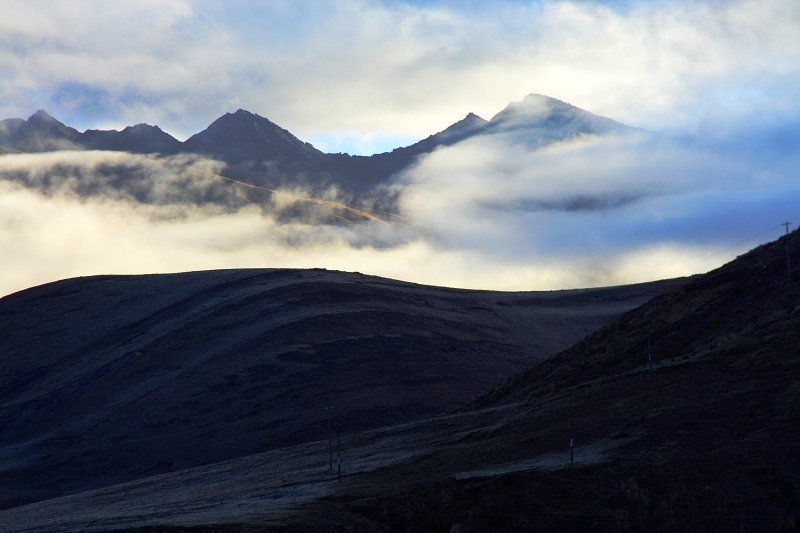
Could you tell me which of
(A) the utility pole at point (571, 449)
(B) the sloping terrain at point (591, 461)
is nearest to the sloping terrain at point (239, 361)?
(B) the sloping terrain at point (591, 461)

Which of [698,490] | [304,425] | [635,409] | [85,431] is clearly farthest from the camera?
[85,431]

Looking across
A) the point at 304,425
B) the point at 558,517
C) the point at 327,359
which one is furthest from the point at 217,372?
the point at 558,517

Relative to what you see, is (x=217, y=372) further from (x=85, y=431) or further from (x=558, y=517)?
(x=558, y=517)

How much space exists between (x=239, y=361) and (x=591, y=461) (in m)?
50.8

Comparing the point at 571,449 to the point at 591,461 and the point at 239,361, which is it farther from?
the point at 239,361

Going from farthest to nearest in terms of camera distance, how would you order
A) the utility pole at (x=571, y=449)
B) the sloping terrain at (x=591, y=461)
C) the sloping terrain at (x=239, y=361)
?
the sloping terrain at (x=239, y=361) < the utility pole at (x=571, y=449) < the sloping terrain at (x=591, y=461)

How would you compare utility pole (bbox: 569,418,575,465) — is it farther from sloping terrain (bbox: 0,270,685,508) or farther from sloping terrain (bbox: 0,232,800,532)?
sloping terrain (bbox: 0,270,685,508)

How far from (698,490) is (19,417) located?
70209 millimetres

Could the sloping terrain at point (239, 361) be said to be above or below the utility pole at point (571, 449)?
above

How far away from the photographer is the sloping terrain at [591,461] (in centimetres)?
3188

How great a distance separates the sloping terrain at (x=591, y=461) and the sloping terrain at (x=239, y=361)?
44.5 feet

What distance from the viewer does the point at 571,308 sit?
99.9 metres

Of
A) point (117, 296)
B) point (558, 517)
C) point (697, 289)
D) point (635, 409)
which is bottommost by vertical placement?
point (558, 517)

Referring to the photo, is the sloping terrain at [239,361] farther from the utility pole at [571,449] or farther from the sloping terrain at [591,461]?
the utility pole at [571,449]
